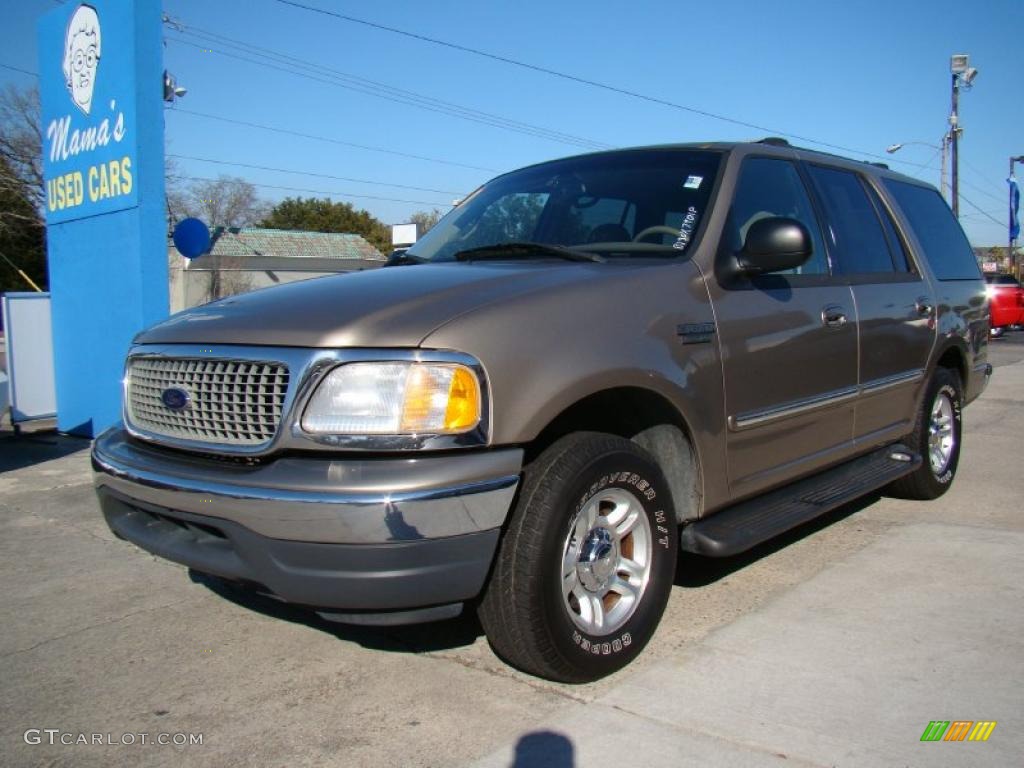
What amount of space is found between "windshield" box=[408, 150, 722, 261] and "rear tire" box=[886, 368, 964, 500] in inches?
90.8

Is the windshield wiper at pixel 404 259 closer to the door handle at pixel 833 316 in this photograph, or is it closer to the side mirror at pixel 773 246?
the side mirror at pixel 773 246

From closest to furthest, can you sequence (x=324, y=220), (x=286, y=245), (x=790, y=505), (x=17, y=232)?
1. (x=790, y=505)
2. (x=17, y=232)
3. (x=286, y=245)
4. (x=324, y=220)

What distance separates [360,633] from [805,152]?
10.5 ft

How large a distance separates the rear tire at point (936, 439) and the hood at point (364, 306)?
114 inches

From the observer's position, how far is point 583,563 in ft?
9.93

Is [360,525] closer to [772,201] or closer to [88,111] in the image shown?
[772,201]

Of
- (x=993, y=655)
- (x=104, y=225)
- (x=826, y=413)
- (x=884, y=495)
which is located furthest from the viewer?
(x=104, y=225)

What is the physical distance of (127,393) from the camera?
3.46 metres

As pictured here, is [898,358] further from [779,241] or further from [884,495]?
[779,241]

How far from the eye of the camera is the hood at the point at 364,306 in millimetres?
2730

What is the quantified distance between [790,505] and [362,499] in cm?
215

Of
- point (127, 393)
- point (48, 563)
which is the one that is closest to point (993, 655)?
point (127, 393)

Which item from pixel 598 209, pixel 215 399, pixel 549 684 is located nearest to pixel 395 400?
pixel 215 399

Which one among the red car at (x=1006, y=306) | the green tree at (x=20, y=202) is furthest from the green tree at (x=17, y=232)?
the red car at (x=1006, y=306)
